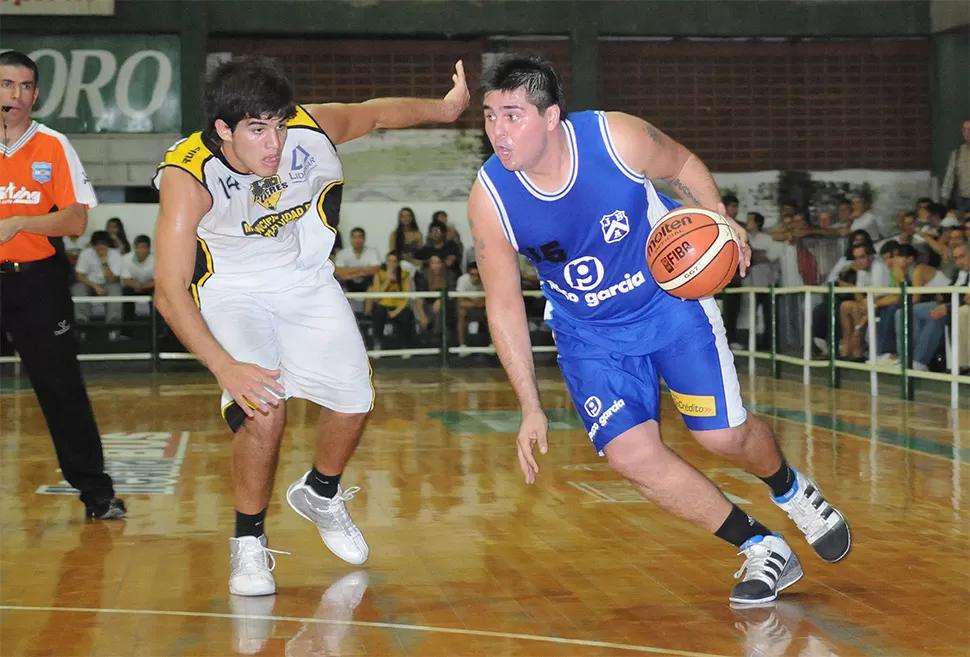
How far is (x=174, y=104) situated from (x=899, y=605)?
16.6 metres

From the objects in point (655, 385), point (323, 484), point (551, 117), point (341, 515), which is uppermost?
point (551, 117)

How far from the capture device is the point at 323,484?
5.23 metres

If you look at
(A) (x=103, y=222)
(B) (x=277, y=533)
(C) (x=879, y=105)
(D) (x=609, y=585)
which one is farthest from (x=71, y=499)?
(C) (x=879, y=105)

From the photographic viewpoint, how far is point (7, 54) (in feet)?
19.3

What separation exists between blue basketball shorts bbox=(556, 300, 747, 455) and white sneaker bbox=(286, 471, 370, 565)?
1.16m

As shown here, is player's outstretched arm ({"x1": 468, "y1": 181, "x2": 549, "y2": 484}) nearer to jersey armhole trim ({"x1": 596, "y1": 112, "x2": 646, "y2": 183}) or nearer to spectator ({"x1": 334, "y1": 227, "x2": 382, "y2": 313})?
jersey armhole trim ({"x1": 596, "y1": 112, "x2": 646, "y2": 183})

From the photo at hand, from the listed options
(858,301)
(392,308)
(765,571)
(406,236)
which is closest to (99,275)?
(392,308)

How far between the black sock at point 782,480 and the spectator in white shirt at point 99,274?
1319 cm

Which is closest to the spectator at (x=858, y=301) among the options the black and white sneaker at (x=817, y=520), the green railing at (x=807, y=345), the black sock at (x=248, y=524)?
the green railing at (x=807, y=345)

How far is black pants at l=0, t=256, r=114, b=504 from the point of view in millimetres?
6113

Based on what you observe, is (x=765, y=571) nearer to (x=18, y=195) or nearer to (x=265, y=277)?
(x=265, y=277)

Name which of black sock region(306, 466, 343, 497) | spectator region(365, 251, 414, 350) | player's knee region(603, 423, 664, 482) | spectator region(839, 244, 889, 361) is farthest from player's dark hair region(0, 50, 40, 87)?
spectator region(365, 251, 414, 350)

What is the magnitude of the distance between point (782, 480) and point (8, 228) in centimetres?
346

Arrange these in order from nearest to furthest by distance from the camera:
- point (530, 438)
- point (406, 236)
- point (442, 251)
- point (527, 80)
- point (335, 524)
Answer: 1. point (530, 438)
2. point (527, 80)
3. point (335, 524)
4. point (442, 251)
5. point (406, 236)
